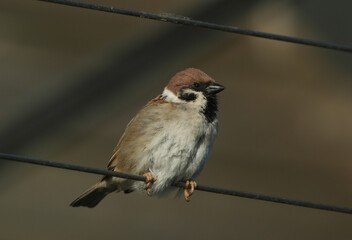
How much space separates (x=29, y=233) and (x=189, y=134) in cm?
285

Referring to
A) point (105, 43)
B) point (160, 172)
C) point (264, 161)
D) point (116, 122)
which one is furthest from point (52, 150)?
point (160, 172)

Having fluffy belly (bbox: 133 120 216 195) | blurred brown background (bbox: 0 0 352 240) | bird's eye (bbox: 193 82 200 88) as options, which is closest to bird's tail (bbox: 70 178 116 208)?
fluffy belly (bbox: 133 120 216 195)

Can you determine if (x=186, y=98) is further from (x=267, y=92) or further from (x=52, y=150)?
(x=267, y=92)

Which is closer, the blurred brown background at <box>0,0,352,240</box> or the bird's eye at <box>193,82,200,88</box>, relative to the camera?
the bird's eye at <box>193,82,200,88</box>

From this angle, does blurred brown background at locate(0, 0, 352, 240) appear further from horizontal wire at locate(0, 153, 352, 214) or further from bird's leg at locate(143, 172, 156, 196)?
horizontal wire at locate(0, 153, 352, 214)

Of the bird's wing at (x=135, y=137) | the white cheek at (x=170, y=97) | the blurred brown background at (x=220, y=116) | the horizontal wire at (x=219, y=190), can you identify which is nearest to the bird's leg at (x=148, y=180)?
the bird's wing at (x=135, y=137)

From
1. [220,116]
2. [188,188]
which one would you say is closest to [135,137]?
[188,188]

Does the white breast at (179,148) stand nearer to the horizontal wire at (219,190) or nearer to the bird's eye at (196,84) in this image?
the bird's eye at (196,84)

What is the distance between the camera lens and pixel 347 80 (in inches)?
300

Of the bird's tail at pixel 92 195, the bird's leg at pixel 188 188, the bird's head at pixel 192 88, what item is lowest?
the bird's tail at pixel 92 195

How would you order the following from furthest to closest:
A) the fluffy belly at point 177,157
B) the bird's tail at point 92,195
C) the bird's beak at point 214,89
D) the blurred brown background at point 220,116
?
the blurred brown background at point 220,116 < the bird's tail at point 92,195 < the bird's beak at point 214,89 < the fluffy belly at point 177,157

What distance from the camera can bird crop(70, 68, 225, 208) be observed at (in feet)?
15.0

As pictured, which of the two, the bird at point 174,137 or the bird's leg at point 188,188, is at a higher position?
the bird at point 174,137

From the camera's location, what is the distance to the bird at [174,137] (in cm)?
457
